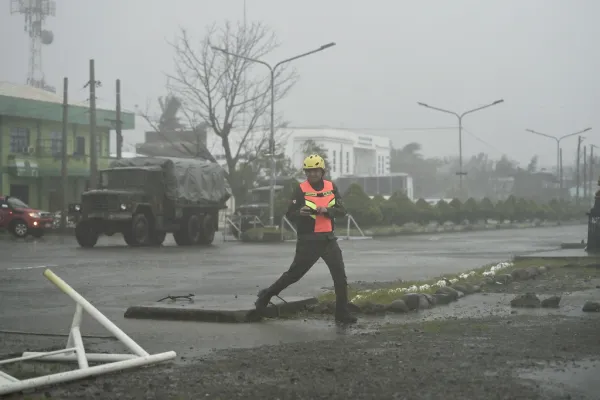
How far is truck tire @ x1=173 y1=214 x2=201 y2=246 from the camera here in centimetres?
3102

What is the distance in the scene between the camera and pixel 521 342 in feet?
26.6

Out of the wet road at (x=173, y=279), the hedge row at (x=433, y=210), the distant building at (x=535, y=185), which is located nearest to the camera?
the wet road at (x=173, y=279)

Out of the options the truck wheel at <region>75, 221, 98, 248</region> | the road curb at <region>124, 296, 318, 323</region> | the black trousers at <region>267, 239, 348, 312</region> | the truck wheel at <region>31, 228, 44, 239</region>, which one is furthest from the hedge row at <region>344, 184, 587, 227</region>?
→ the black trousers at <region>267, 239, 348, 312</region>

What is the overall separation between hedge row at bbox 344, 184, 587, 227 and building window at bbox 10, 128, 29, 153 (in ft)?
67.4

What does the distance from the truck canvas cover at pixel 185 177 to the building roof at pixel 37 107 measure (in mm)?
19765

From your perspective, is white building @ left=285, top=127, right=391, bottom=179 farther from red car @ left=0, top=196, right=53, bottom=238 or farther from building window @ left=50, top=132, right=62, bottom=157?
red car @ left=0, top=196, right=53, bottom=238

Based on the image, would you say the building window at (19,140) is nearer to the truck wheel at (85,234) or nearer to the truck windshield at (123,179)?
the truck windshield at (123,179)

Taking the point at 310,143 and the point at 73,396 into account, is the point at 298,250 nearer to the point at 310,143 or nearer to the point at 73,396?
the point at 73,396

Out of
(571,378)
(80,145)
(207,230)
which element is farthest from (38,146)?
(571,378)

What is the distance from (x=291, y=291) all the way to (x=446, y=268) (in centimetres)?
586

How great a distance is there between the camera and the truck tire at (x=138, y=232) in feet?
94.4

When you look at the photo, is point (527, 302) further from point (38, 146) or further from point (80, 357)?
point (38, 146)

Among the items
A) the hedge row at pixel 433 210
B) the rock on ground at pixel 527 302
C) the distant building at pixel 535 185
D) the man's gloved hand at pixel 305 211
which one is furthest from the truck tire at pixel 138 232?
the distant building at pixel 535 185

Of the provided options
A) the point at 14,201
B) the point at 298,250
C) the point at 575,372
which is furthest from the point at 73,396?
the point at 14,201
